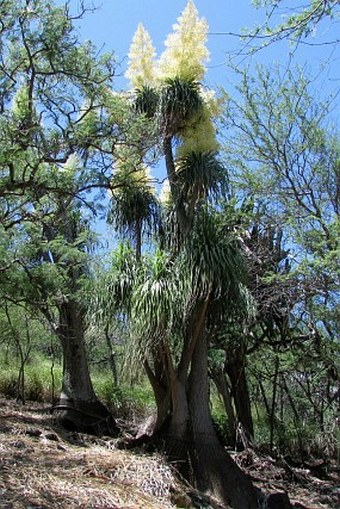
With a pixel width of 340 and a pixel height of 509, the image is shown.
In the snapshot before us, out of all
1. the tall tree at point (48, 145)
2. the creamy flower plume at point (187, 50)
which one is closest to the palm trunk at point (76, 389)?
the tall tree at point (48, 145)

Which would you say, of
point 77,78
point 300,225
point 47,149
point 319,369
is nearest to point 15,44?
point 77,78

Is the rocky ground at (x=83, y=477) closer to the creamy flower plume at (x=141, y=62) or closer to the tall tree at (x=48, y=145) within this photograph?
the tall tree at (x=48, y=145)

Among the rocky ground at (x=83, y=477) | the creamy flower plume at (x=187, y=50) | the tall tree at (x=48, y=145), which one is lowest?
the rocky ground at (x=83, y=477)

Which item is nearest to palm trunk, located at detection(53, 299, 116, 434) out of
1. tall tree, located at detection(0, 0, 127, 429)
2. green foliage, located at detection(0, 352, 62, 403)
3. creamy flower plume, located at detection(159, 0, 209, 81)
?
tall tree, located at detection(0, 0, 127, 429)

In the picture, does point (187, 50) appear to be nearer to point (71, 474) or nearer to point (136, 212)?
point (136, 212)

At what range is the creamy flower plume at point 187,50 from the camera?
8445 millimetres

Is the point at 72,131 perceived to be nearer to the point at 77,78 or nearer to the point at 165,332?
the point at 77,78

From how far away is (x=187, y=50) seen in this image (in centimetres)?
851

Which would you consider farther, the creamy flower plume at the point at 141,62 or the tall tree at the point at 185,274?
the creamy flower plume at the point at 141,62

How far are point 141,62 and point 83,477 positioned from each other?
21.5ft

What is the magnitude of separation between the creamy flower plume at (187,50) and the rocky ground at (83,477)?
5.52 m

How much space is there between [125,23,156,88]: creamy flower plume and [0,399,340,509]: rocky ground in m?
5.44

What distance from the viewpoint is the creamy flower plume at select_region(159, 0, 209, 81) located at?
845 cm

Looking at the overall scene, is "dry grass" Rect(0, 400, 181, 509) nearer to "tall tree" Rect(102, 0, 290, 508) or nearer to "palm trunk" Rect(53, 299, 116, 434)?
"tall tree" Rect(102, 0, 290, 508)
